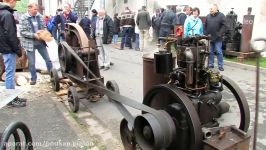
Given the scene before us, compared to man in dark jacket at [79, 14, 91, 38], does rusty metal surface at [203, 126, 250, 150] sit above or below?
below

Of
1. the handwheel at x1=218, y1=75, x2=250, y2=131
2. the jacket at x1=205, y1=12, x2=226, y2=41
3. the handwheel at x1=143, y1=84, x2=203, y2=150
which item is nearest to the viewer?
the handwheel at x1=143, y1=84, x2=203, y2=150

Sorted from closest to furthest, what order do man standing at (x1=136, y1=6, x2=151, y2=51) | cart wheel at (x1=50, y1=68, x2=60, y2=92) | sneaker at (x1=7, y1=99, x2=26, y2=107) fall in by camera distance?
sneaker at (x1=7, y1=99, x2=26, y2=107), cart wheel at (x1=50, y1=68, x2=60, y2=92), man standing at (x1=136, y1=6, x2=151, y2=51)

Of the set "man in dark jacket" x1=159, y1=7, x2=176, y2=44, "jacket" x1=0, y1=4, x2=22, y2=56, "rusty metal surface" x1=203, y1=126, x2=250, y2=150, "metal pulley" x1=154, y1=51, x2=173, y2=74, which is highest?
"man in dark jacket" x1=159, y1=7, x2=176, y2=44

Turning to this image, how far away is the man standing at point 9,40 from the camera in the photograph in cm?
520

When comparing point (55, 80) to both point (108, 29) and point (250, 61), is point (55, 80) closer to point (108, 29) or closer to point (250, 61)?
point (250, 61)

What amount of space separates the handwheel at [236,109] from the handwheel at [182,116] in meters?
0.82

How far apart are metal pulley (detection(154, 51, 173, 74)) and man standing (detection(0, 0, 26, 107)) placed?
10.0ft

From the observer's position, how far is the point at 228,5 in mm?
11070

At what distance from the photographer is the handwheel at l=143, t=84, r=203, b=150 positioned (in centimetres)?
280

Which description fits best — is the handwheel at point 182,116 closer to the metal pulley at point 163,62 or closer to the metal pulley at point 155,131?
the metal pulley at point 155,131

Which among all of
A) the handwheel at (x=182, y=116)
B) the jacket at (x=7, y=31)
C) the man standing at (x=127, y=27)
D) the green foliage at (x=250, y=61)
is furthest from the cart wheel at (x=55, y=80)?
the man standing at (x=127, y=27)

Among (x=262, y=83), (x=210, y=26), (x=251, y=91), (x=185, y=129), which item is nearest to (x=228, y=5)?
(x=210, y=26)

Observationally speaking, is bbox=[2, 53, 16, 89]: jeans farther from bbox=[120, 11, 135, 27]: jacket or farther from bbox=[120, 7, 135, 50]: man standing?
bbox=[120, 11, 135, 27]: jacket

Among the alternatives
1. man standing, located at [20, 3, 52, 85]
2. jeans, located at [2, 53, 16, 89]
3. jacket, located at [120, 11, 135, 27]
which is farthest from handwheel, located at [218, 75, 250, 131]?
jacket, located at [120, 11, 135, 27]
